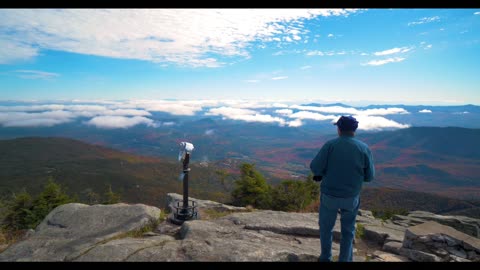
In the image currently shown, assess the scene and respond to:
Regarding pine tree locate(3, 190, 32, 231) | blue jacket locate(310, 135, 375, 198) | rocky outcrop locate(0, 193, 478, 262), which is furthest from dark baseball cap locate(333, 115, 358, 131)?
pine tree locate(3, 190, 32, 231)

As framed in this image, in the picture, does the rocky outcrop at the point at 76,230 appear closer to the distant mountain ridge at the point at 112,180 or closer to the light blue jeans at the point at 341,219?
the light blue jeans at the point at 341,219

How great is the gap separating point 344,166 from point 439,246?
4.36 m

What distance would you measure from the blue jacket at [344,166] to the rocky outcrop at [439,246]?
3.22 metres

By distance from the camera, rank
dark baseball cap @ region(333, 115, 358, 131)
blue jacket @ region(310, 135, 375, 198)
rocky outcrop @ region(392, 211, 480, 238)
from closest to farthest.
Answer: blue jacket @ region(310, 135, 375, 198), dark baseball cap @ region(333, 115, 358, 131), rocky outcrop @ region(392, 211, 480, 238)

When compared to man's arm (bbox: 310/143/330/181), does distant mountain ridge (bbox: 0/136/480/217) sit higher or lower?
lower

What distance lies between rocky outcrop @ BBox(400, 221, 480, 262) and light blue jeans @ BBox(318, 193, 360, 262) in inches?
101

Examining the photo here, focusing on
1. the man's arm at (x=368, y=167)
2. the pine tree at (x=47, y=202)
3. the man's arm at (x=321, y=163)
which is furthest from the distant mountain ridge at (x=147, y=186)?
the man's arm at (x=368, y=167)

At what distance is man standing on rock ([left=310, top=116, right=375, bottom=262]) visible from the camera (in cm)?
556

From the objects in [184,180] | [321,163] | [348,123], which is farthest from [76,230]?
[348,123]

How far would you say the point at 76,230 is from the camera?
9.16 meters

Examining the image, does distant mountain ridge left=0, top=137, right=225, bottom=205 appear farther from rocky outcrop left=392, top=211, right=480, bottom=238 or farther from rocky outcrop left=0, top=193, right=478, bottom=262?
rocky outcrop left=0, top=193, right=478, bottom=262

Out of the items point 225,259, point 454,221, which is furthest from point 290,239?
point 454,221

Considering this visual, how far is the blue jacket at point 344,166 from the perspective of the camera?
5.56 metres

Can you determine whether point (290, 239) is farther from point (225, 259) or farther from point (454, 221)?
point (454, 221)
